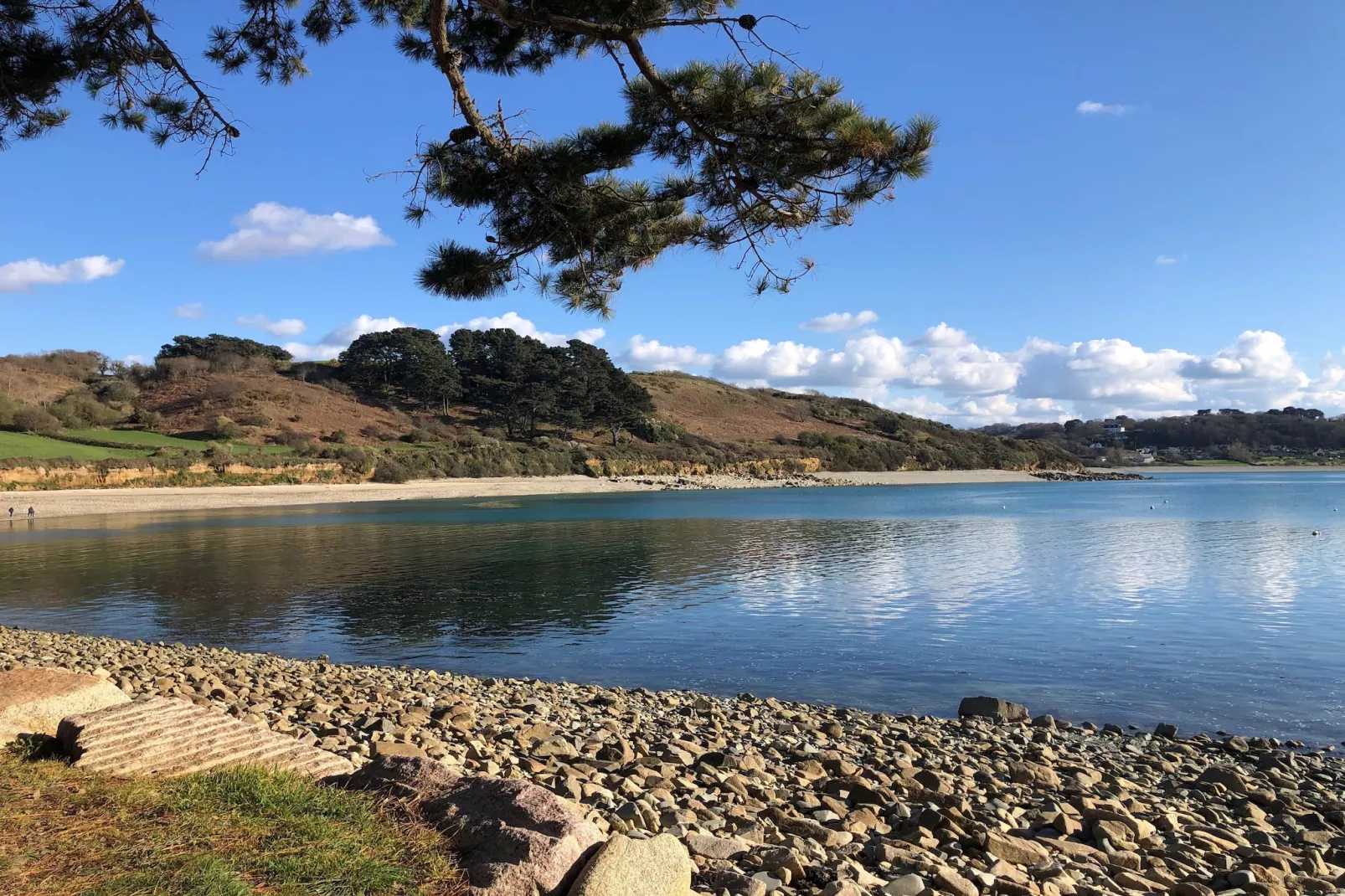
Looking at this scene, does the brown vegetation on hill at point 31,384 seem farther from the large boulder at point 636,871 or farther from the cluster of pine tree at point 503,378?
the large boulder at point 636,871

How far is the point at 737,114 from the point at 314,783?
21.4 feet

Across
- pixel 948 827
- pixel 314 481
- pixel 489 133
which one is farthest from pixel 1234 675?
pixel 314 481

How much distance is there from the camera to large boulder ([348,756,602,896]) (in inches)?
150

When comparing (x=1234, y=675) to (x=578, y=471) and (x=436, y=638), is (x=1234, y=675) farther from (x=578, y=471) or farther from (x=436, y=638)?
(x=578, y=471)

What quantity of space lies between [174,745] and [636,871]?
3374mm

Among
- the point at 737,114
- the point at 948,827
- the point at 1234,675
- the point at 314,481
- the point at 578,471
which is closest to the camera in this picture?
the point at 948,827

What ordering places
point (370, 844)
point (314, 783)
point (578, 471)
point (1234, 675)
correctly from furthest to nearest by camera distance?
point (578, 471)
point (1234, 675)
point (314, 783)
point (370, 844)

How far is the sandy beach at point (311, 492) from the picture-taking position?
147ft

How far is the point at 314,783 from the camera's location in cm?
509

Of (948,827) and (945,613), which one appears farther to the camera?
(945,613)

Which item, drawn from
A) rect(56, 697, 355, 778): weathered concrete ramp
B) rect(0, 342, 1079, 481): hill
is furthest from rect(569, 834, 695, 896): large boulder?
rect(0, 342, 1079, 481): hill

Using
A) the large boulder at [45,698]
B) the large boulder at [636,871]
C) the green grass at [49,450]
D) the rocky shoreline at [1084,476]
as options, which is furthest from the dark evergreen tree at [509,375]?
the large boulder at [636,871]

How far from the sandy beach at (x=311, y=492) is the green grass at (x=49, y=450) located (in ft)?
14.3

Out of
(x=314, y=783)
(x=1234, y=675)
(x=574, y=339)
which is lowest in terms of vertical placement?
(x=1234, y=675)
